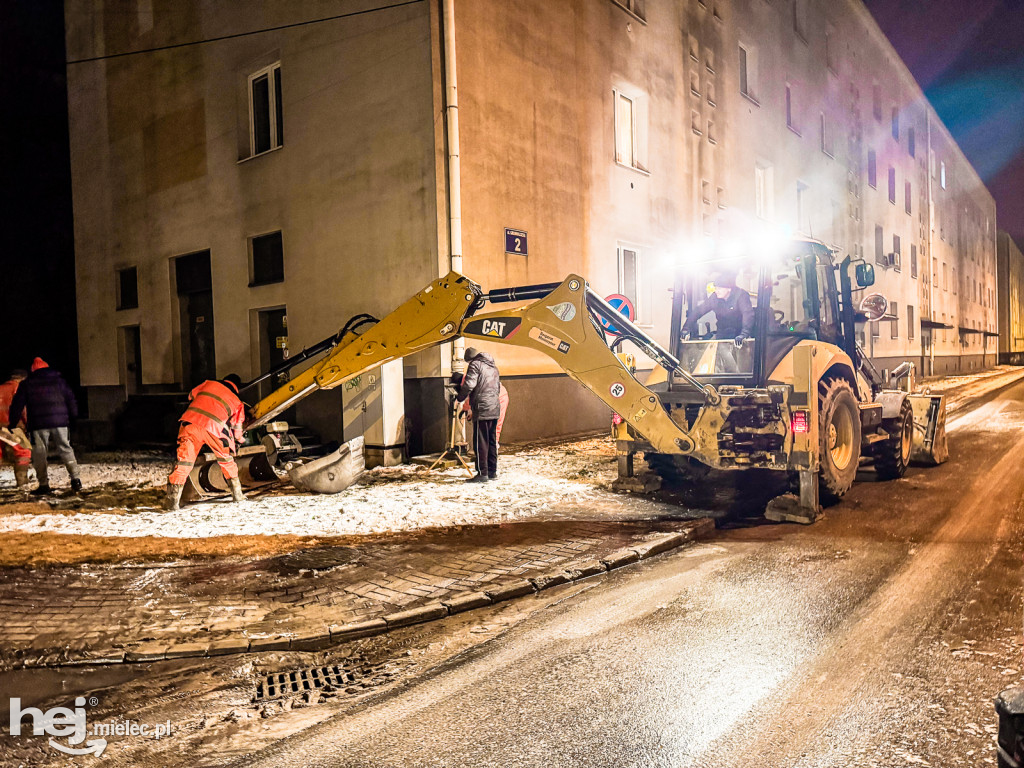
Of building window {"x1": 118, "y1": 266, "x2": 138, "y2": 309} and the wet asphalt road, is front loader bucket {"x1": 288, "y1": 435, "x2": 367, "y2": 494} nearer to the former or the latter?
the wet asphalt road

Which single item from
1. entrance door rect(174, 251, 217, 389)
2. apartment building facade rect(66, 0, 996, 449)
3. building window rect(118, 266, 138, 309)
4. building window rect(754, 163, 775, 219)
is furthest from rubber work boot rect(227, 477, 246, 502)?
building window rect(754, 163, 775, 219)

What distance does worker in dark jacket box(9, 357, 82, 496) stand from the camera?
33.1 ft

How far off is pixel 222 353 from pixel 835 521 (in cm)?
1333

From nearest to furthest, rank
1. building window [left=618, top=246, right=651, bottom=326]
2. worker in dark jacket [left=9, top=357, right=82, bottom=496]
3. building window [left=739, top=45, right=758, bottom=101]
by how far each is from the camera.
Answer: worker in dark jacket [left=9, top=357, right=82, bottom=496]
building window [left=618, top=246, right=651, bottom=326]
building window [left=739, top=45, right=758, bottom=101]

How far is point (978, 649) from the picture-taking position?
405cm

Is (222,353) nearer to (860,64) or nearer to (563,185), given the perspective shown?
(563,185)

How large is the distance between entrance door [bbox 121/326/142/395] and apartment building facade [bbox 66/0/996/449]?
→ 59 mm

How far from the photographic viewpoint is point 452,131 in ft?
→ 39.5

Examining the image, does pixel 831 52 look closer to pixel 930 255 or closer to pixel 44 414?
pixel 930 255

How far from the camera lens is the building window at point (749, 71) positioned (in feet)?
70.0

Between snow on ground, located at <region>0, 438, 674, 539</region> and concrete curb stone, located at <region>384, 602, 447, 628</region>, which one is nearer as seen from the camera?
concrete curb stone, located at <region>384, 602, 447, 628</region>

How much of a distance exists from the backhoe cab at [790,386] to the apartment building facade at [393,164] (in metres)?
0.76

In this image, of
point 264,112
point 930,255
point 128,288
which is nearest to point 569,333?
point 264,112

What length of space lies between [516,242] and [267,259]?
18.5 ft
